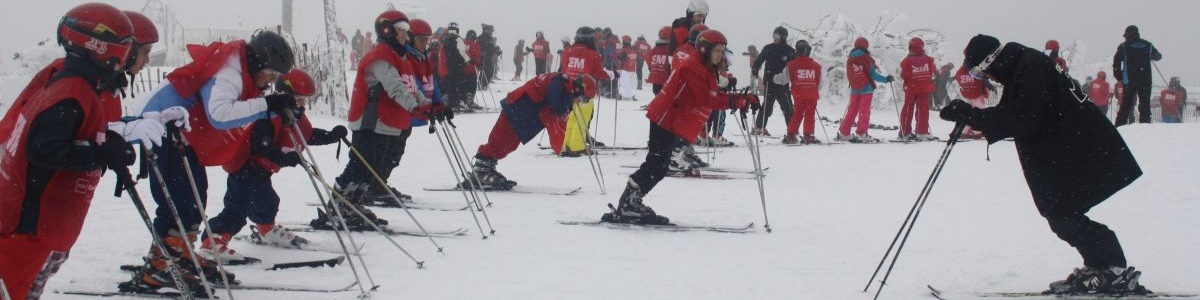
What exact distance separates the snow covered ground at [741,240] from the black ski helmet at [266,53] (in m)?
1.01

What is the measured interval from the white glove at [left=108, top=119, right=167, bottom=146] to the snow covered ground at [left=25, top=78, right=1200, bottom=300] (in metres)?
1.12

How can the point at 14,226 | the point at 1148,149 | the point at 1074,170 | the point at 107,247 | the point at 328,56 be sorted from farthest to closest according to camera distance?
the point at 328,56
the point at 1148,149
the point at 107,247
the point at 1074,170
the point at 14,226

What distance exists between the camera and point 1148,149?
9.30 m

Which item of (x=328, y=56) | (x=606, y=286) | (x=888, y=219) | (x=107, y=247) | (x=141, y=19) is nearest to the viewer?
(x=141, y=19)

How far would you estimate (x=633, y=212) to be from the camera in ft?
20.7

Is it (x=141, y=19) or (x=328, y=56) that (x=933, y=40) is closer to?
(x=328, y=56)

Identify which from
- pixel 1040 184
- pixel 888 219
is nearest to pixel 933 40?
pixel 888 219

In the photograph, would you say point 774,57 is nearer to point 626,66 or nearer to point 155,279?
point 155,279

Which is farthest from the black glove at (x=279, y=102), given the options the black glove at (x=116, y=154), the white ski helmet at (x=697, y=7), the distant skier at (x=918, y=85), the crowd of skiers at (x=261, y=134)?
the distant skier at (x=918, y=85)

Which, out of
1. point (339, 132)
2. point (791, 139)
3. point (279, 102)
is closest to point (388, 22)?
point (339, 132)

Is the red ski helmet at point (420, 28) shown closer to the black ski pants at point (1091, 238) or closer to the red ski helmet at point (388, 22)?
the red ski helmet at point (388, 22)

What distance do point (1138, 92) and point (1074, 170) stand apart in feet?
31.8

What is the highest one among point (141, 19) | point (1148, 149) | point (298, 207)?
point (141, 19)

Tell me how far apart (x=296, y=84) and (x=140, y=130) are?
5.85 feet
